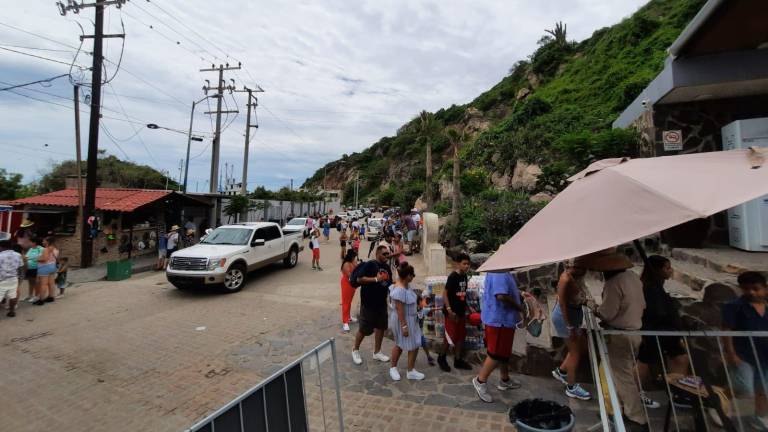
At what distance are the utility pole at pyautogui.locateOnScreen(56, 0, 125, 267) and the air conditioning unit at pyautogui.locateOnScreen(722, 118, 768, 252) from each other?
17.7 m

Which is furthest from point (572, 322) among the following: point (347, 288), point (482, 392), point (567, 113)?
point (567, 113)

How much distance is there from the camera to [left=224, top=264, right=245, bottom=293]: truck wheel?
9133 mm

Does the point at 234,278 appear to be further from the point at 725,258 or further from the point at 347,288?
the point at 725,258

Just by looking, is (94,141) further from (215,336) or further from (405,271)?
(405,271)

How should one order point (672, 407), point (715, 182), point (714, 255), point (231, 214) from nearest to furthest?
point (715, 182), point (672, 407), point (714, 255), point (231, 214)

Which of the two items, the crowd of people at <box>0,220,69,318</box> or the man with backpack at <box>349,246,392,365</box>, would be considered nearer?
the man with backpack at <box>349,246,392,365</box>

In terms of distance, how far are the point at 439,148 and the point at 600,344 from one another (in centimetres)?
5849

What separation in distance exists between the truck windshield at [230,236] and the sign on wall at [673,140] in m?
10.3

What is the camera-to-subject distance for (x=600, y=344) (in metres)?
2.54

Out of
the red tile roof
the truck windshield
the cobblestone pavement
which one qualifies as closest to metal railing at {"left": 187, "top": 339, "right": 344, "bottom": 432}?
the cobblestone pavement

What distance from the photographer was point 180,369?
494 cm

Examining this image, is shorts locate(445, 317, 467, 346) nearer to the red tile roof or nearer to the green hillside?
the green hillside

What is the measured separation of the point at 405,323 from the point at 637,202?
3042 mm

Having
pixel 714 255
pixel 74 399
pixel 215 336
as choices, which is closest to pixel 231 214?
pixel 215 336
